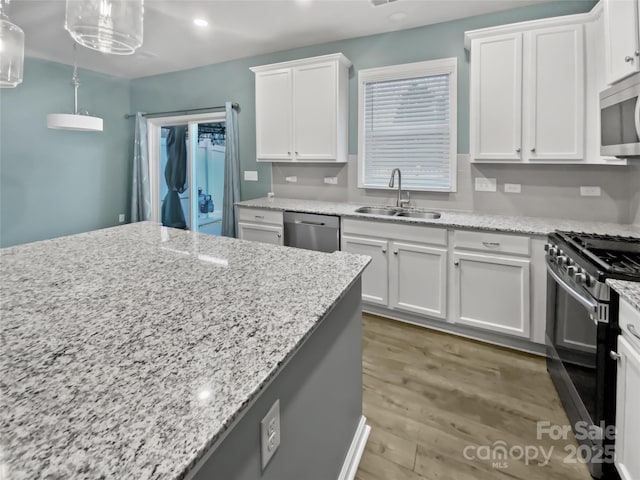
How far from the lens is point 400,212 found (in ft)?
11.1

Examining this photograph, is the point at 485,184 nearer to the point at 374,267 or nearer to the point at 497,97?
the point at 497,97

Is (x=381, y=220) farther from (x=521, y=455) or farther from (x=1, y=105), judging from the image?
(x=1, y=105)

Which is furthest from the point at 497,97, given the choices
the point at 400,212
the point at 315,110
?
the point at 315,110

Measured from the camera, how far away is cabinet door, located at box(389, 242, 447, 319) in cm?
286

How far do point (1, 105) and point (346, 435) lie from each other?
206 inches

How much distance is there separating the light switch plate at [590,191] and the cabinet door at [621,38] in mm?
885

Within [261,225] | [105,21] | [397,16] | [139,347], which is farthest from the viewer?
[261,225]

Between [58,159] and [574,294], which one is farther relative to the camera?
[58,159]

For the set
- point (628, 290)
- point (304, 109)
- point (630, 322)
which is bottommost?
point (630, 322)

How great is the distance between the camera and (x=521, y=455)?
Answer: 1.70 m

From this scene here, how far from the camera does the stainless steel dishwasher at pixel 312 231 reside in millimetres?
3275

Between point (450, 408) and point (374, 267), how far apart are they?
137cm

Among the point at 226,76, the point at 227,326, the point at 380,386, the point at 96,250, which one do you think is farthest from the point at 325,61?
the point at 227,326

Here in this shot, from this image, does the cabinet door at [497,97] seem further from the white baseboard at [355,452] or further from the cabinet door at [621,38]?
the white baseboard at [355,452]
